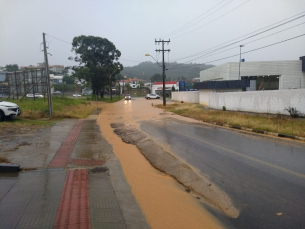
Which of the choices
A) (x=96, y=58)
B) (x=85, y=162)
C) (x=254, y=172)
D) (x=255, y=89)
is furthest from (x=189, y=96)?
(x=254, y=172)

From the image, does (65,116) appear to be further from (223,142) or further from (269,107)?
(269,107)

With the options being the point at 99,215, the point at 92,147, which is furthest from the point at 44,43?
the point at 99,215

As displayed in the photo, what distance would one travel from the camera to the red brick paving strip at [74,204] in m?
4.25

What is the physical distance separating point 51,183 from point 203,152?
17.0 feet

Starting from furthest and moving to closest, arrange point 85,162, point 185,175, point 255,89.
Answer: point 255,89
point 85,162
point 185,175

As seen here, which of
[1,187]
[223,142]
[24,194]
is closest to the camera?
[24,194]

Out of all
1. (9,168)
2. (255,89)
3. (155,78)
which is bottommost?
(9,168)

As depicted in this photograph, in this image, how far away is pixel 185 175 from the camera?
6.86m

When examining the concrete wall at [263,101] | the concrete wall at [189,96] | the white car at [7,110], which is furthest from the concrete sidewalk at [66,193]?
the concrete wall at [189,96]

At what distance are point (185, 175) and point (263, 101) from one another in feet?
51.5

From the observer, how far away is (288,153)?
887 cm

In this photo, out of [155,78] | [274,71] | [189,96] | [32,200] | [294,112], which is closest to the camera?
[32,200]

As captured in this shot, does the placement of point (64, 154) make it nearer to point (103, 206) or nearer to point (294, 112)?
point (103, 206)

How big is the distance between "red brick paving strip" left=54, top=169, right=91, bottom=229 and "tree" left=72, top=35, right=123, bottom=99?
52238mm
